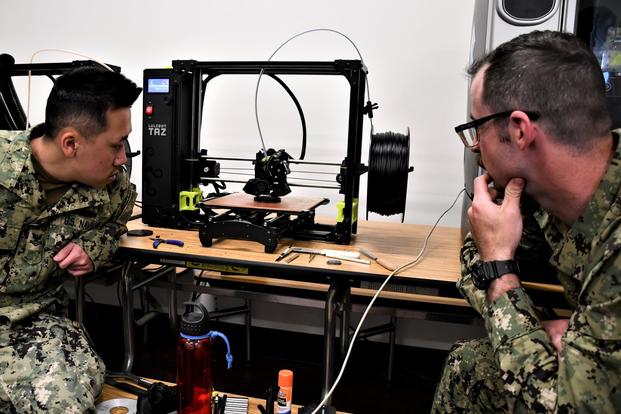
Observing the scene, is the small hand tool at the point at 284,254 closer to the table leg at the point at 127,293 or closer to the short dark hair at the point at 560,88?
the table leg at the point at 127,293

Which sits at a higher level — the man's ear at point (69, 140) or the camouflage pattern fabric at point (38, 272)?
the man's ear at point (69, 140)

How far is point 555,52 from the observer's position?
1003 millimetres

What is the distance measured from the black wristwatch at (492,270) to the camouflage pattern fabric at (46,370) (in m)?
1.13

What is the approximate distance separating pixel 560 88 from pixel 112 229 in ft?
4.85

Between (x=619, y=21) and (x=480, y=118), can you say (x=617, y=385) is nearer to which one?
(x=480, y=118)

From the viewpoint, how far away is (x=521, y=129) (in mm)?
1015

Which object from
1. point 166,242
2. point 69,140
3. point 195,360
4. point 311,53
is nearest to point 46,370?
point 195,360

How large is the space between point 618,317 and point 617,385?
0.12 m

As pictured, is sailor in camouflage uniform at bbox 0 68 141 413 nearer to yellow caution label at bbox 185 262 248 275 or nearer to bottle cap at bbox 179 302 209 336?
yellow caution label at bbox 185 262 248 275

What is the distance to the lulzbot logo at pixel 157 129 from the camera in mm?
1908

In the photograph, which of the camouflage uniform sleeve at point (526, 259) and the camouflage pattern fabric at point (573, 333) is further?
the camouflage uniform sleeve at point (526, 259)

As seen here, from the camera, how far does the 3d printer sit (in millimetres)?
1722

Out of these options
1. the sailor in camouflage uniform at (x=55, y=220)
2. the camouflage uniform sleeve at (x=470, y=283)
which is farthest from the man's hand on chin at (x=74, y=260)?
the camouflage uniform sleeve at (x=470, y=283)

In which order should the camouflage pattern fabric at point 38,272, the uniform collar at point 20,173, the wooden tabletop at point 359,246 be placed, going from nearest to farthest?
the camouflage pattern fabric at point 38,272 → the uniform collar at point 20,173 → the wooden tabletop at point 359,246
